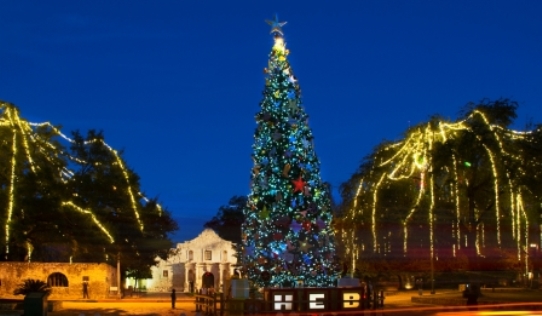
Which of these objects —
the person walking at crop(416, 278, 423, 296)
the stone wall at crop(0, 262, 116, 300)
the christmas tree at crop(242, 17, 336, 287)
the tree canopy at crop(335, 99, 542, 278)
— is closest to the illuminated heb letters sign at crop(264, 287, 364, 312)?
the christmas tree at crop(242, 17, 336, 287)

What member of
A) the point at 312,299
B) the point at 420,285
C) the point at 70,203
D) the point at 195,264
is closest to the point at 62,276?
the point at 70,203

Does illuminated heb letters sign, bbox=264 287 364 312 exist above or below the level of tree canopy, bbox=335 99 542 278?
below

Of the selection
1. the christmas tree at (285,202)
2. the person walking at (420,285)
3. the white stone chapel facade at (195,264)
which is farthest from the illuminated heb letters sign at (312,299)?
the white stone chapel facade at (195,264)

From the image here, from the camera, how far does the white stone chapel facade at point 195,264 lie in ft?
221

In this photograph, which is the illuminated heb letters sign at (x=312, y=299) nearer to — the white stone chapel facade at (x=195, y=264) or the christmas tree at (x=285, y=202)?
the christmas tree at (x=285, y=202)

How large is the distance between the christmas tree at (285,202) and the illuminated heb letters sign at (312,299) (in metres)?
4.74

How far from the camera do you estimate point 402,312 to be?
28828mm

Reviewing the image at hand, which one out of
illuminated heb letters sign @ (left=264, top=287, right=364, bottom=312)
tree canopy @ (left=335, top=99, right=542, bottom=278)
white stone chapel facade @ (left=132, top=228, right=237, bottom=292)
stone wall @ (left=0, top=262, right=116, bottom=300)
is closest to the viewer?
illuminated heb letters sign @ (left=264, top=287, right=364, bottom=312)

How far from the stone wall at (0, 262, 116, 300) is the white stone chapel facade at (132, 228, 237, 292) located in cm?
2446

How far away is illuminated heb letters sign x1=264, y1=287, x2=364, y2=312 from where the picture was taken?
79.4 ft

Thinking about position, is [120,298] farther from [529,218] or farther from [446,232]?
[529,218]

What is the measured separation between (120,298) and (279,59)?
19.0 m

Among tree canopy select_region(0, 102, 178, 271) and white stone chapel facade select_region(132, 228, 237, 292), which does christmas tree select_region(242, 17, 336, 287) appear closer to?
tree canopy select_region(0, 102, 178, 271)

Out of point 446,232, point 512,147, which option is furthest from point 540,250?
point 512,147
